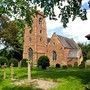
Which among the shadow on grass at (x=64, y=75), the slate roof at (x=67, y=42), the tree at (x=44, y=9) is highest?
the slate roof at (x=67, y=42)

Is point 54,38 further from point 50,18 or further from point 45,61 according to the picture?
point 50,18

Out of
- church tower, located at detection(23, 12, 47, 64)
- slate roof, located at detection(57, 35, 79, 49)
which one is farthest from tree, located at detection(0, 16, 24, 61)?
slate roof, located at detection(57, 35, 79, 49)

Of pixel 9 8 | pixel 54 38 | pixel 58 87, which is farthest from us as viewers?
pixel 54 38

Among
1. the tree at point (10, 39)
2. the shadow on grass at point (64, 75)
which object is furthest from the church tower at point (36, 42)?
the shadow on grass at point (64, 75)

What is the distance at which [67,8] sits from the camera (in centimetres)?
2775

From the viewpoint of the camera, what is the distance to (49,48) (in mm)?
95938

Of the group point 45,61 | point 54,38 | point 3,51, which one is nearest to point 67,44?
point 54,38

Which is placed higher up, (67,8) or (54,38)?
(54,38)

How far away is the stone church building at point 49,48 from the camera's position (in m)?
94.4

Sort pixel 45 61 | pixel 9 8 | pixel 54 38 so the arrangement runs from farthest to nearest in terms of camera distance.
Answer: pixel 54 38
pixel 45 61
pixel 9 8

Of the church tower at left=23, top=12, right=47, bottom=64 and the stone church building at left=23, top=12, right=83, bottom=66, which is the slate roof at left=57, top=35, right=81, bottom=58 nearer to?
the stone church building at left=23, top=12, right=83, bottom=66

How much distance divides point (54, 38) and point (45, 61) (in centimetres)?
2840

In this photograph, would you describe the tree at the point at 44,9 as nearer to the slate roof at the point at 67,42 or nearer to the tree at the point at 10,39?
the tree at the point at 10,39

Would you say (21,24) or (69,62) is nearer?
(21,24)
